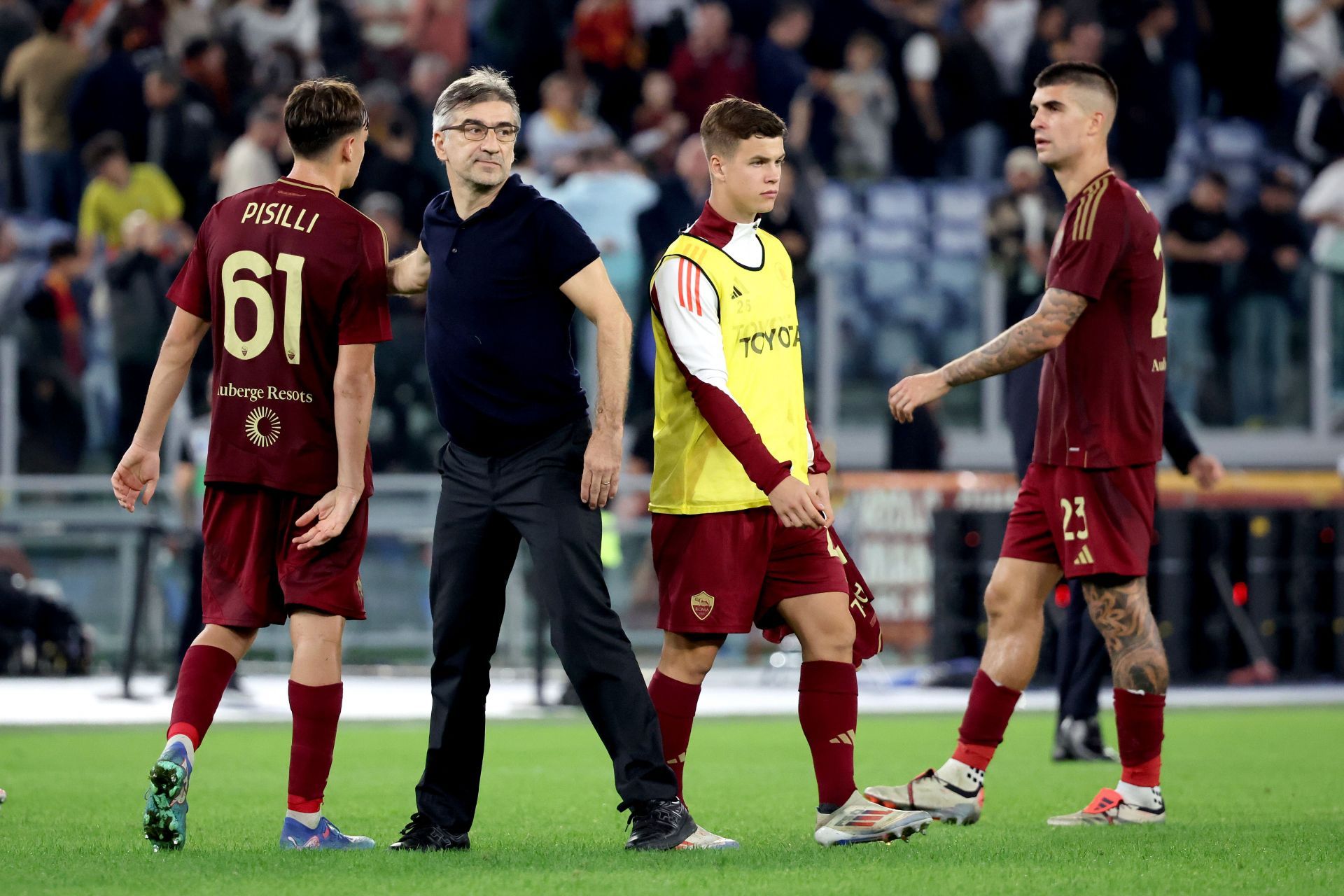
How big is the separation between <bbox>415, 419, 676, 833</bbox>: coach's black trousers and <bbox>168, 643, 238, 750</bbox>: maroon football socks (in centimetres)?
63

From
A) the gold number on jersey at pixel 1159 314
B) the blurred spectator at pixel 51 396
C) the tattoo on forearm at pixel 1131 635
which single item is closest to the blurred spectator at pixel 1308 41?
the blurred spectator at pixel 51 396

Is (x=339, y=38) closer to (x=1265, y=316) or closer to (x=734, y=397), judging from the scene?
(x=1265, y=316)

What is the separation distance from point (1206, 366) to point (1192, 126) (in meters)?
2.66

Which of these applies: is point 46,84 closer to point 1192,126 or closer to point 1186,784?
point 1192,126

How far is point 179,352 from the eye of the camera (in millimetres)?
6039

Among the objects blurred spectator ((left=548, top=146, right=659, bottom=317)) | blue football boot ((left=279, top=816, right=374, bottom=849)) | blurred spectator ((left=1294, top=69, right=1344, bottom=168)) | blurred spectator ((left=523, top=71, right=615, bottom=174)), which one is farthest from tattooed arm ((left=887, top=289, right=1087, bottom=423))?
blurred spectator ((left=1294, top=69, right=1344, bottom=168))

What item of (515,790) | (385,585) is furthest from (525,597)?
(515,790)

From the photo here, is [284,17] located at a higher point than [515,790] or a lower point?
higher

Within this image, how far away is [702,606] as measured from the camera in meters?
5.92

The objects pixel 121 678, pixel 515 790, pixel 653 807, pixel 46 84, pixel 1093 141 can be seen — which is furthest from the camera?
pixel 46 84

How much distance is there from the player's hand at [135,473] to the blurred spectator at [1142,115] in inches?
553

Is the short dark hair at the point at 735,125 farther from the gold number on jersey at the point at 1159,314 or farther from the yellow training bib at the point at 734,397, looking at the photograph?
the gold number on jersey at the point at 1159,314

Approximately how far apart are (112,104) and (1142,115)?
9.38 metres

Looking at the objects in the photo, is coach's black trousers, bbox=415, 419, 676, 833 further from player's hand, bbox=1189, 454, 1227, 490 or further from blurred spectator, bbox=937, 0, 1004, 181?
blurred spectator, bbox=937, 0, 1004, 181
